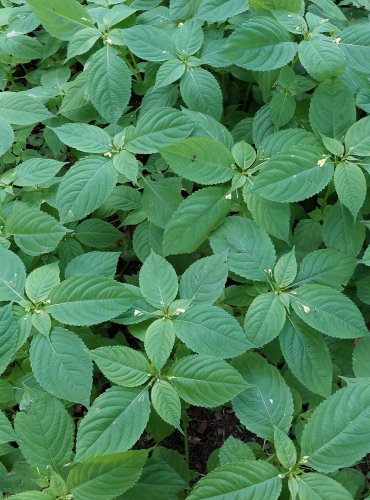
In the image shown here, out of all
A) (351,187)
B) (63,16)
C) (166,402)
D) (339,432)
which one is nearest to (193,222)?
(351,187)

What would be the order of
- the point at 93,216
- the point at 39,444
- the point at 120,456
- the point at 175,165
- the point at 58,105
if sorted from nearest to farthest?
the point at 120,456, the point at 39,444, the point at 175,165, the point at 93,216, the point at 58,105

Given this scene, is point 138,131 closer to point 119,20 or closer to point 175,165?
point 175,165

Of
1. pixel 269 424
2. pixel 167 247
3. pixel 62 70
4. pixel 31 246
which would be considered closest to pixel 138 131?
pixel 167 247

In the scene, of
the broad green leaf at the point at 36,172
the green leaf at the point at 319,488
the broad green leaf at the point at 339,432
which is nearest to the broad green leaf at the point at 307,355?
the broad green leaf at the point at 339,432

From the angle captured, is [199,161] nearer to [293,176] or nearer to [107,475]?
[293,176]

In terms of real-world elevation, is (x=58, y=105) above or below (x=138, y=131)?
below

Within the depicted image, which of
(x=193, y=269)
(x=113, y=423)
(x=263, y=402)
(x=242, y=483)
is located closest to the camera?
(x=242, y=483)

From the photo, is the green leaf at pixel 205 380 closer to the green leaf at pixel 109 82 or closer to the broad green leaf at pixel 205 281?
the broad green leaf at pixel 205 281
